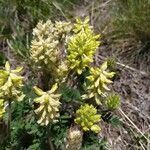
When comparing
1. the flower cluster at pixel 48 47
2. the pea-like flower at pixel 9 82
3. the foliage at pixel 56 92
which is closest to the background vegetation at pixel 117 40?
the foliage at pixel 56 92

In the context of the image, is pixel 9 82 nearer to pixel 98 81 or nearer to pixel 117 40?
pixel 98 81

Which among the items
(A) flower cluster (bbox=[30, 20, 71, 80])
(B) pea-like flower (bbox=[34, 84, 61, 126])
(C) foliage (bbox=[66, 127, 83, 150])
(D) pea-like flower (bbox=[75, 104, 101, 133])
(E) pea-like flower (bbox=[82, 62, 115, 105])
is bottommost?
(C) foliage (bbox=[66, 127, 83, 150])

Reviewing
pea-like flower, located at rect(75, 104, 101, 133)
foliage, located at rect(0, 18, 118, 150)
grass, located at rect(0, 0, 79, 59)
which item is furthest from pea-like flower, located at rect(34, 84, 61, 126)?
grass, located at rect(0, 0, 79, 59)

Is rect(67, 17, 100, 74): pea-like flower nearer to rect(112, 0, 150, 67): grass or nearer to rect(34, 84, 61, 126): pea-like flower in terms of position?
rect(34, 84, 61, 126): pea-like flower

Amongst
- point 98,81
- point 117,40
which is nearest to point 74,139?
point 98,81

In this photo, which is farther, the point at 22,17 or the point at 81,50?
the point at 22,17

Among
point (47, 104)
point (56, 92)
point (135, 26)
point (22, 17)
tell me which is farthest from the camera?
point (22, 17)

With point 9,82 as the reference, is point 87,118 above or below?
below

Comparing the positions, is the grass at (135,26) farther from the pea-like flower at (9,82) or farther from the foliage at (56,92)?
the pea-like flower at (9,82)

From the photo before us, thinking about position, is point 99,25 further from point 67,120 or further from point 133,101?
point 67,120
